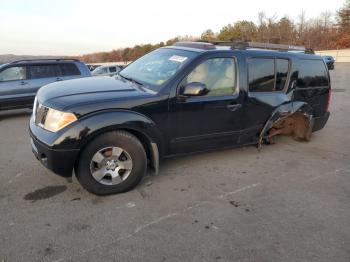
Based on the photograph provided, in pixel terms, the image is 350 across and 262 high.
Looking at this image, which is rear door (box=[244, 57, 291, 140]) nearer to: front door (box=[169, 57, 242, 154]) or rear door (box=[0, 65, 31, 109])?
front door (box=[169, 57, 242, 154])

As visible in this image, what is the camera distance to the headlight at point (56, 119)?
11.6 feet

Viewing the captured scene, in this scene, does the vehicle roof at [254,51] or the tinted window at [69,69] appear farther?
the tinted window at [69,69]

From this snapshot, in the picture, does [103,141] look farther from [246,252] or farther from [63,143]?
[246,252]

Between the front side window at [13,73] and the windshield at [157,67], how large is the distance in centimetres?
530

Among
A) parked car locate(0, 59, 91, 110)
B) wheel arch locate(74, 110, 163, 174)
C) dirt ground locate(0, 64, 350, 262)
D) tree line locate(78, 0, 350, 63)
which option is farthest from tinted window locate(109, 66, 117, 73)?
tree line locate(78, 0, 350, 63)

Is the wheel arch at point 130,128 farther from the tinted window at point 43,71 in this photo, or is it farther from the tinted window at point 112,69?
the tinted window at point 112,69

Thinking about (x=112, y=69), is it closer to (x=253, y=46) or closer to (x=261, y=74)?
(x=253, y=46)

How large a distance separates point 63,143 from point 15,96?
6406 millimetres

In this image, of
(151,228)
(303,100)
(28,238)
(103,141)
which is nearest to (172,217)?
(151,228)

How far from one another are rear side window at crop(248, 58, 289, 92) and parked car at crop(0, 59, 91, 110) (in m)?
6.62

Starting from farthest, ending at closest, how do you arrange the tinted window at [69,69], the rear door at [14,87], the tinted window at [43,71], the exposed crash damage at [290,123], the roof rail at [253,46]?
the tinted window at [69,69], the tinted window at [43,71], the rear door at [14,87], the exposed crash damage at [290,123], the roof rail at [253,46]

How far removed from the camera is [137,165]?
12.9 ft

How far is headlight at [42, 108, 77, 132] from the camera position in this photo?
3.52m

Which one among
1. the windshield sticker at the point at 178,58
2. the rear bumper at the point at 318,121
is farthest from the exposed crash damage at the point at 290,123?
the windshield sticker at the point at 178,58
